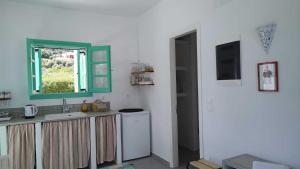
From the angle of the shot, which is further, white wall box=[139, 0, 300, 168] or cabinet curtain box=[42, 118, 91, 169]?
cabinet curtain box=[42, 118, 91, 169]

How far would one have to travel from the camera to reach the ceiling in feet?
10.7

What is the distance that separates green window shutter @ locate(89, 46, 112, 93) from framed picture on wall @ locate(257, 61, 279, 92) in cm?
257

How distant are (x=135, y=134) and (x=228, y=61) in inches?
84.4

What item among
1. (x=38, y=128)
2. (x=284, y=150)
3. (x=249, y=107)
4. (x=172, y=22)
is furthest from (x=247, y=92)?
(x=38, y=128)

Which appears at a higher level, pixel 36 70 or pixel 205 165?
pixel 36 70

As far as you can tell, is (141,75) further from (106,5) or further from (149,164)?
(149,164)

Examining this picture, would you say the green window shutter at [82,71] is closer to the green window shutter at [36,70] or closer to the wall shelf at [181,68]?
the green window shutter at [36,70]

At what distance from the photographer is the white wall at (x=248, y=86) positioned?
1.62 meters

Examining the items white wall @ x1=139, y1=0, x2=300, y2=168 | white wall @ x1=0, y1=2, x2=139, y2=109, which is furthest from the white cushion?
white wall @ x1=0, y1=2, x2=139, y2=109

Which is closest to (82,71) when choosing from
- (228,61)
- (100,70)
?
(100,70)

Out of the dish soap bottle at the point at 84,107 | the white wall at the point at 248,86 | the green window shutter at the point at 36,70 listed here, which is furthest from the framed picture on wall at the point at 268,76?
the green window shutter at the point at 36,70

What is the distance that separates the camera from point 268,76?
177 centimetres

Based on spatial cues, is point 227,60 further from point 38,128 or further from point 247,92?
point 38,128

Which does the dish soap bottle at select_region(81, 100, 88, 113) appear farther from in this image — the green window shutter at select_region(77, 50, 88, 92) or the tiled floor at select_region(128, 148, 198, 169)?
the tiled floor at select_region(128, 148, 198, 169)
